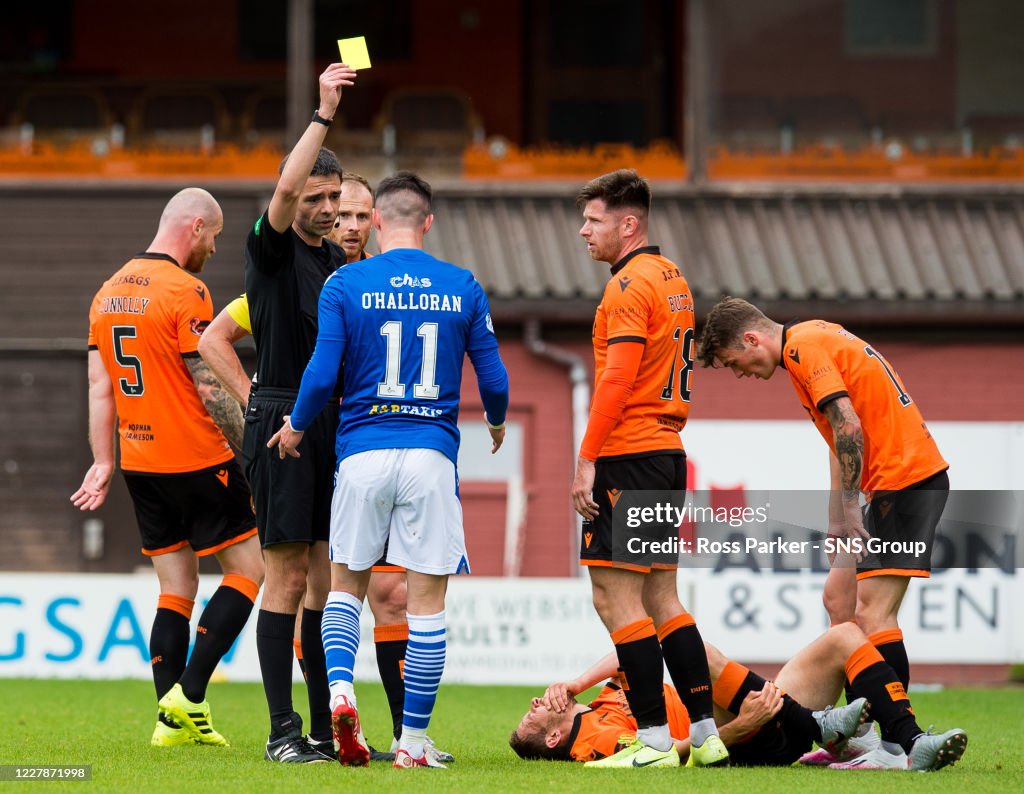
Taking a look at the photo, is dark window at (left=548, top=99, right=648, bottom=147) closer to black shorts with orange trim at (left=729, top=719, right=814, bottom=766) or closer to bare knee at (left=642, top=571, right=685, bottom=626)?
bare knee at (left=642, top=571, right=685, bottom=626)

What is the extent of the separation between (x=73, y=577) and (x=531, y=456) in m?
5.33

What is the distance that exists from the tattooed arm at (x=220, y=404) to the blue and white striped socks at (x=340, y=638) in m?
1.27

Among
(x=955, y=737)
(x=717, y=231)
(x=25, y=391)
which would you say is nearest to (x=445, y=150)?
(x=717, y=231)

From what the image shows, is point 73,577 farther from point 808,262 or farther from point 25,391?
point 808,262

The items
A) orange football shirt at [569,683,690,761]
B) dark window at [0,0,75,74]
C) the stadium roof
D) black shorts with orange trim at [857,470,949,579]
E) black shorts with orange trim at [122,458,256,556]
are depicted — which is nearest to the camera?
black shorts with orange trim at [857,470,949,579]

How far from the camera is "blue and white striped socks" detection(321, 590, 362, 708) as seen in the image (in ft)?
18.3

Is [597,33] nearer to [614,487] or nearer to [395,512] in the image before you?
[614,487]

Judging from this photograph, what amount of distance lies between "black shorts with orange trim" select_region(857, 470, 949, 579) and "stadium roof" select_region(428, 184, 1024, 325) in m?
8.66

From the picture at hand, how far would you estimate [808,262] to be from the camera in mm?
15227

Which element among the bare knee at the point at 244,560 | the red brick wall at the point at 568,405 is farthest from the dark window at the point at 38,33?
the bare knee at the point at 244,560

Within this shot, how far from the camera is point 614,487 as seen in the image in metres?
6.10

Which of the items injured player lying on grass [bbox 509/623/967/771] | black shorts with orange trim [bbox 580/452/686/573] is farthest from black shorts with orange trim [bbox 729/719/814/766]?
black shorts with orange trim [bbox 580/452/686/573]

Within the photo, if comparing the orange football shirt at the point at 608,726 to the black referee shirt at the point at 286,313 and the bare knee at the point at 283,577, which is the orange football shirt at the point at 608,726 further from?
the black referee shirt at the point at 286,313

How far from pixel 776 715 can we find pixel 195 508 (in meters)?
2.65
